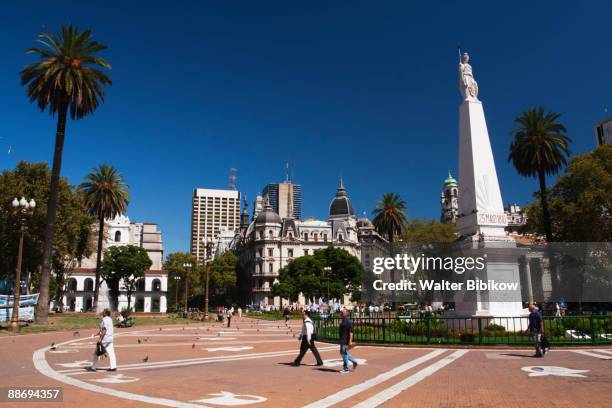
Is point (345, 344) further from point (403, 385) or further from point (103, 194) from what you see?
point (103, 194)

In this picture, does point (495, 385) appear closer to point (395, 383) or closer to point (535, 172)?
point (395, 383)

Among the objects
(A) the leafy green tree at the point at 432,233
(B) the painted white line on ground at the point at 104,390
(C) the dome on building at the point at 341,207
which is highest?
(C) the dome on building at the point at 341,207

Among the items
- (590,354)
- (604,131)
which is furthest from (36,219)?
(604,131)

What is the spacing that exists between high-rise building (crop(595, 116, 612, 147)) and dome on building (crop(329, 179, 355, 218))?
50.2 meters

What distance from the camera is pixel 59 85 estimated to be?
3234 cm

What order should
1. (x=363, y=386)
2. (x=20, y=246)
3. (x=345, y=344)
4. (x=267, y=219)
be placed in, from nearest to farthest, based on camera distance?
(x=363, y=386), (x=345, y=344), (x=20, y=246), (x=267, y=219)

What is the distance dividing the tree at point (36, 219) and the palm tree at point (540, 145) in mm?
42166

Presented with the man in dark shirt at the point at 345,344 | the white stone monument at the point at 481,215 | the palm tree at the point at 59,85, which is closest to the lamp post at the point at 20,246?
the palm tree at the point at 59,85

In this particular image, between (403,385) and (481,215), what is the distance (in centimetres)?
1774

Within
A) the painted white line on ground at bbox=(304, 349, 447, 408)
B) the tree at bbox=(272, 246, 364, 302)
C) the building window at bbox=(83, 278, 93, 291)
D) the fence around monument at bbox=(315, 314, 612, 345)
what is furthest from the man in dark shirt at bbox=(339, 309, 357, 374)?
the building window at bbox=(83, 278, 93, 291)

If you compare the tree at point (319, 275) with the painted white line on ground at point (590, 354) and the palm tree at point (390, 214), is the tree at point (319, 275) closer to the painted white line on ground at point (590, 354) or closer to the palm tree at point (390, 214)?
the palm tree at point (390, 214)

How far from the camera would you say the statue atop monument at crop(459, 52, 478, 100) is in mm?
28817

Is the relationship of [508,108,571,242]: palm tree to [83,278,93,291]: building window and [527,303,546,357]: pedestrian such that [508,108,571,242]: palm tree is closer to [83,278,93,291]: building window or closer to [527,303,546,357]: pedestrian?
[527,303,546,357]: pedestrian

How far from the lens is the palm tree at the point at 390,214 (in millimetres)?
61750
